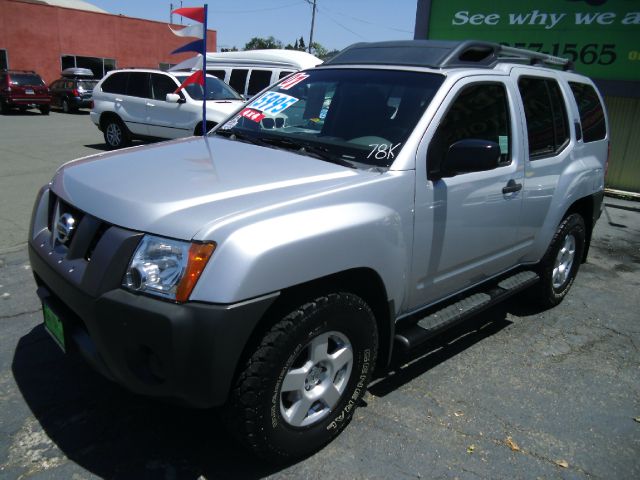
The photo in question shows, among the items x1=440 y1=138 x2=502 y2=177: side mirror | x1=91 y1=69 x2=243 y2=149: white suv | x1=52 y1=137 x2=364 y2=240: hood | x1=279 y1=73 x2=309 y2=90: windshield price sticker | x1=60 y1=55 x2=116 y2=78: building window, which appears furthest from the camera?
x1=60 y1=55 x2=116 y2=78: building window

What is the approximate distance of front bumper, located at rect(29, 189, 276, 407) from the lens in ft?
6.64

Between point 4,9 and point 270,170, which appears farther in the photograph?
point 4,9

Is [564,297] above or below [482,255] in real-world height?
below

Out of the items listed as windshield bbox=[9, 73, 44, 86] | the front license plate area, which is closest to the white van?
the front license plate area

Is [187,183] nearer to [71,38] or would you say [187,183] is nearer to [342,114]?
[342,114]

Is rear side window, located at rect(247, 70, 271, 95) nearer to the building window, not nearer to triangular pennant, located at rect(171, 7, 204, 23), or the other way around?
triangular pennant, located at rect(171, 7, 204, 23)

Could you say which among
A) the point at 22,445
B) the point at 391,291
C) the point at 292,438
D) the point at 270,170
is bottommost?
the point at 22,445

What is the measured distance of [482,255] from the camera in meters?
3.50

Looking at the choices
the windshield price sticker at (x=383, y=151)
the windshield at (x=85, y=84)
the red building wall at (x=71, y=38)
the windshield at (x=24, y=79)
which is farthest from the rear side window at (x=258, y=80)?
the red building wall at (x=71, y=38)

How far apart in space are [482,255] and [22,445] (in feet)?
9.16

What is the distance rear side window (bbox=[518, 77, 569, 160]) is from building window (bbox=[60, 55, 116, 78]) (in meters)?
32.2

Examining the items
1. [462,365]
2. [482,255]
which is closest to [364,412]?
[462,365]

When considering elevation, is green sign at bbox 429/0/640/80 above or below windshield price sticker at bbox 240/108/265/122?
above

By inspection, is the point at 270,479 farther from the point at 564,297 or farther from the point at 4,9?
the point at 4,9
